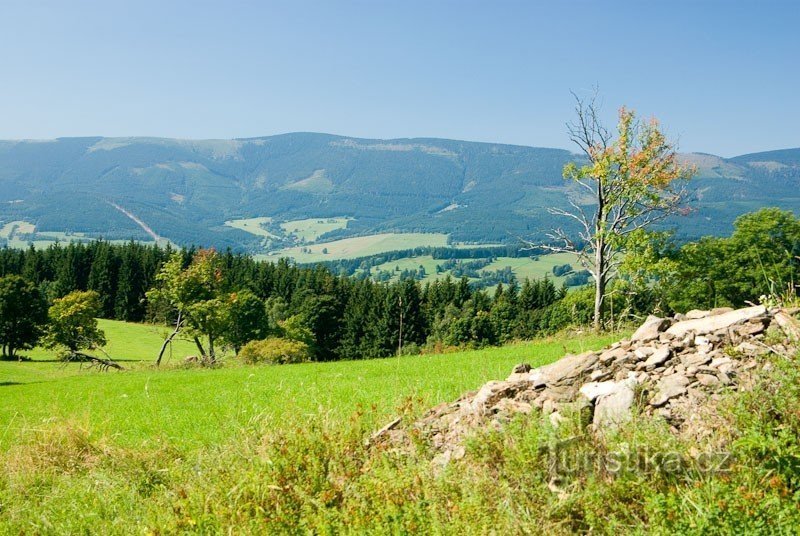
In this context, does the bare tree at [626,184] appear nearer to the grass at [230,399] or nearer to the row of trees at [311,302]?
the grass at [230,399]

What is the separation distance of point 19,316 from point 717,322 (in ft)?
233

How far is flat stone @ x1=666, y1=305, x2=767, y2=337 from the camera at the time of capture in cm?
665

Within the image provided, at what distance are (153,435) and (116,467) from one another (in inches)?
85.8

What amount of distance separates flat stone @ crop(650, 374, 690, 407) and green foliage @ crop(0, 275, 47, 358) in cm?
6718

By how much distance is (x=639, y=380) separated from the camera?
6230 millimetres

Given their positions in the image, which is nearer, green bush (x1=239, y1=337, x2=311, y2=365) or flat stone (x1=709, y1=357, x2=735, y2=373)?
flat stone (x1=709, y1=357, x2=735, y2=373)

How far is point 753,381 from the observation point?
17.4 ft

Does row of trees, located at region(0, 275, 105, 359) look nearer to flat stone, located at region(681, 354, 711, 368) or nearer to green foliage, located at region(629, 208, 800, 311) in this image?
green foliage, located at region(629, 208, 800, 311)

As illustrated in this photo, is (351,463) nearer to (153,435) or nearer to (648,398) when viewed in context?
(648,398)

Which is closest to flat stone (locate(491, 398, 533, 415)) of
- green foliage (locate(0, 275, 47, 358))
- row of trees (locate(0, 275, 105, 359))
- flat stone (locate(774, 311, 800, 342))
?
flat stone (locate(774, 311, 800, 342))

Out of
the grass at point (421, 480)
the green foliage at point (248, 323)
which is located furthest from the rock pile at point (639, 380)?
the green foliage at point (248, 323)

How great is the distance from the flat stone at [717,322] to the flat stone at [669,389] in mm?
1212

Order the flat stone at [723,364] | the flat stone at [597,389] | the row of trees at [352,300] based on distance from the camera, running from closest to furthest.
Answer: the flat stone at [723,364] < the flat stone at [597,389] < the row of trees at [352,300]

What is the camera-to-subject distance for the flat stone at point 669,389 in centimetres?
569
